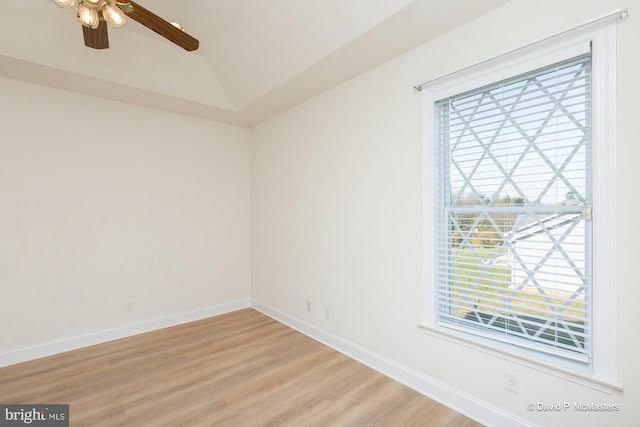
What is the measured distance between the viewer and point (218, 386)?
2.37 m

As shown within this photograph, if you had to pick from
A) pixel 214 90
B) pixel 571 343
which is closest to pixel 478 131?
pixel 571 343

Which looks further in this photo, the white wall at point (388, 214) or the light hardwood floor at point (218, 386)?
the light hardwood floor at point (218, 386)

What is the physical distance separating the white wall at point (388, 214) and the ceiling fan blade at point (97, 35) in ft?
6.01

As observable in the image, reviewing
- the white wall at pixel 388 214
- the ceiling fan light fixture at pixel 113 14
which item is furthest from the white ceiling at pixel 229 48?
the ceiling fan light fixture at pixel 113 14

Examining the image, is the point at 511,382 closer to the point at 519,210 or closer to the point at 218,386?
the point at 519,210

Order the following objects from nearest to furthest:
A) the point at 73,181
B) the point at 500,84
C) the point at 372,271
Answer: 1. the point at 500,84
2. the point at 372,271
3. the point at 73,181

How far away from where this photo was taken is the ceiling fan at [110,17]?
64.7 inches

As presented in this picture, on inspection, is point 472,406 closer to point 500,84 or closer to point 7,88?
point 500,84

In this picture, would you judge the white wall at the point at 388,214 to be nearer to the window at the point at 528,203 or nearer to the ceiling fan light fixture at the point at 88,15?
the window at the point at 528,203

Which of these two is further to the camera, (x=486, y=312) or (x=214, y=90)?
(x=214, y=90)

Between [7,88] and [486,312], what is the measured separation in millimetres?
4363

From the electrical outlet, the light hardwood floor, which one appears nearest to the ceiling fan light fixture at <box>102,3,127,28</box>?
the light hardwood floor

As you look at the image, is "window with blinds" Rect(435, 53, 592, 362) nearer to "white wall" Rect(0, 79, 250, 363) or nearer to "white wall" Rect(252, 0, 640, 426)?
"white wall" Rect(252, 0, 640, 426)

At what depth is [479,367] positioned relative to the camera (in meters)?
1.96
